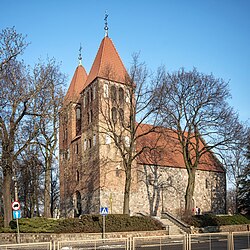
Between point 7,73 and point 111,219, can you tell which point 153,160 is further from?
point 7,73

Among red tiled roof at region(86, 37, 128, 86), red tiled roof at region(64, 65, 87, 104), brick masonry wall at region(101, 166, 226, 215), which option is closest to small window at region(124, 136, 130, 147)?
brick masonry wall at region(101, 166, 226, 215)

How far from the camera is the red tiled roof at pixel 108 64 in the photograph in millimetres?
43375

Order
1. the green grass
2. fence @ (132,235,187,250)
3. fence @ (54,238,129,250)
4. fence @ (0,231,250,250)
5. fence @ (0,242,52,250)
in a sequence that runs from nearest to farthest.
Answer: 1. fence @ (0,242,52,250)
2. fence @ (0,231,250,250)
3. fence @ (54,238,129,250)
4. fence @ (132,235,187,250)
5. the green grass

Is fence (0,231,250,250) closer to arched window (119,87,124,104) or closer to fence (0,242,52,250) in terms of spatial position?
fence (0,242,52,250)

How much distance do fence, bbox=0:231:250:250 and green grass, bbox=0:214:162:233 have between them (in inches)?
535

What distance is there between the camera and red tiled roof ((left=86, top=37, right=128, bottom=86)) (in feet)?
142

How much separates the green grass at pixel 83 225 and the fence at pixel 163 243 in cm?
1358

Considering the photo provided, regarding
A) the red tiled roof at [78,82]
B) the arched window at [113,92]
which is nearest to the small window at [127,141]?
the arched window at [113,92]

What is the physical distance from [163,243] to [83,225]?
14548 millimetres

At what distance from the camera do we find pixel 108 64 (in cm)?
4416

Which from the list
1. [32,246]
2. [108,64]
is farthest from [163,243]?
[108,64]

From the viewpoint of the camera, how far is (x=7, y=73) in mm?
26422

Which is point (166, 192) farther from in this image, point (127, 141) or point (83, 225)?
point (83, 225)

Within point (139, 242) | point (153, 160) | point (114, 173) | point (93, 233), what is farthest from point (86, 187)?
point (139, 242)
